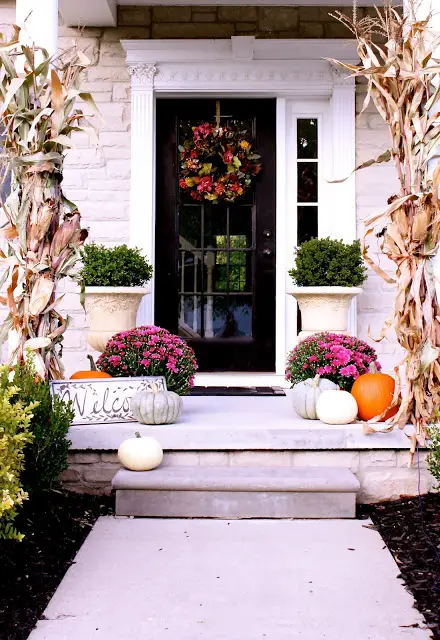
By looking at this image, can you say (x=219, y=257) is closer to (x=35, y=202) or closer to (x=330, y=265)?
(x=330, y=265)

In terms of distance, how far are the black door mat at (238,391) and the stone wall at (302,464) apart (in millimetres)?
1415

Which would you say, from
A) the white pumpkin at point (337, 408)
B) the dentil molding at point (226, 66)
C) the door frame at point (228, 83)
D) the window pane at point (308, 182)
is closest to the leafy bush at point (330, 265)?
the door frame at point (228, 83)

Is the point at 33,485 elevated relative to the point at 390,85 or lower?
lower

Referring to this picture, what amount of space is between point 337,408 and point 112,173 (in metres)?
3.16

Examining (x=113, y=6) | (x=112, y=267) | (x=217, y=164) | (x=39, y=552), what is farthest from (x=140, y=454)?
(x=113, y=6)

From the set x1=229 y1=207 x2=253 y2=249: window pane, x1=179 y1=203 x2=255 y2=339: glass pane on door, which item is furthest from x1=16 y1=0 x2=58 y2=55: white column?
x1=229 y1=207 x2=253 y2=249: window pane

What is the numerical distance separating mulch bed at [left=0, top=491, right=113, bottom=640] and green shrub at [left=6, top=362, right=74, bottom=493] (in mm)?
131

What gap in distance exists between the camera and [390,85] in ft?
9.67

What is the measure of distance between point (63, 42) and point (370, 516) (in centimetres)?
446

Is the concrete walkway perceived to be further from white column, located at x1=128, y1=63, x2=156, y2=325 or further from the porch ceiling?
the porch ceiling

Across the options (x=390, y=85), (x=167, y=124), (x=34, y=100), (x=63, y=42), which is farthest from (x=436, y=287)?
(x=63, y=42)

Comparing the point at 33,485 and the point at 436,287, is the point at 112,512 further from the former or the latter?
the point at 436,287

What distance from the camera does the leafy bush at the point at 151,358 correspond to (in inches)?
145

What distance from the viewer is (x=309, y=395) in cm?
330
